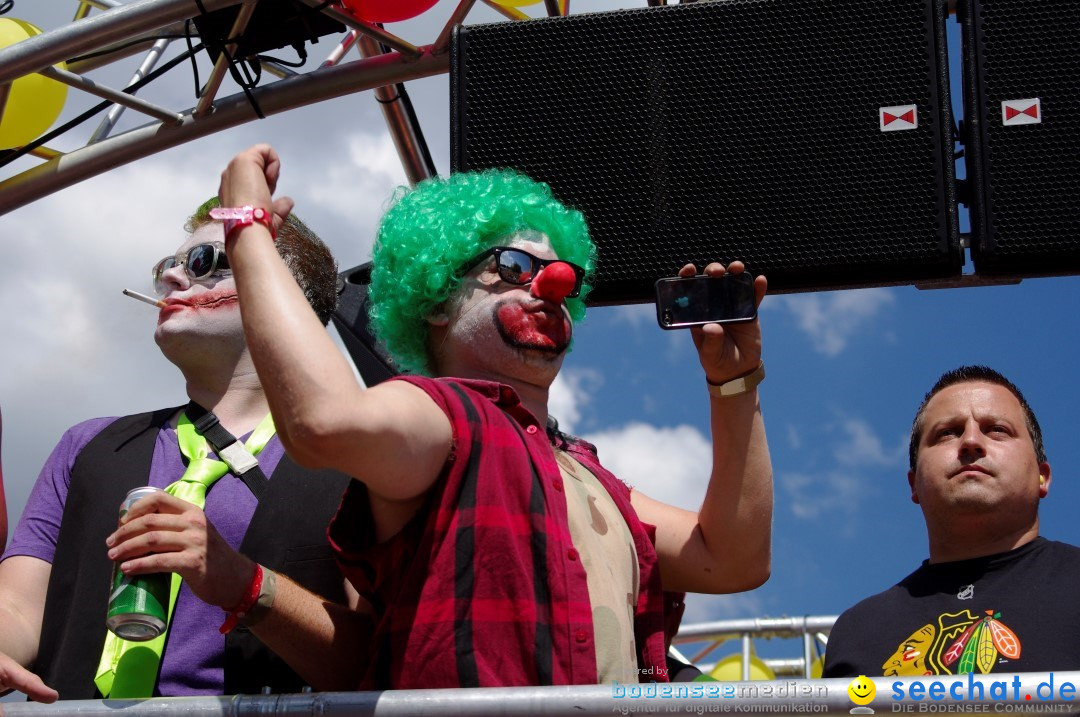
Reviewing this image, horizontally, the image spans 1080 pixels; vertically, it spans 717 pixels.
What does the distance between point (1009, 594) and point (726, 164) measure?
0.99 m

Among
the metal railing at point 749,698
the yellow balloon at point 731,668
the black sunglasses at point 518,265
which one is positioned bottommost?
the yellow balloon at point 731,668

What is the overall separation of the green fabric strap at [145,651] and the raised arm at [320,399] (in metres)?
0.50

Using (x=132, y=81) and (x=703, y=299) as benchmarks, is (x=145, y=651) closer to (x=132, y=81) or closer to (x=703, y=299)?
(x=703, y=299)

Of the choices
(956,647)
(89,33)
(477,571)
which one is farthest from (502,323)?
(89,33)

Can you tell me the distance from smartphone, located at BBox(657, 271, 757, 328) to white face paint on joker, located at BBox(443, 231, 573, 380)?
19 centimetres

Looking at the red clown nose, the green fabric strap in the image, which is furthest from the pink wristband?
the red clown nose

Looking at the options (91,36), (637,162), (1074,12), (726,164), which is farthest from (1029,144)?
(91,36)

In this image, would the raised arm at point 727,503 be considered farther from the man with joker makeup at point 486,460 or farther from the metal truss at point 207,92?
the metal truss at point 207,92

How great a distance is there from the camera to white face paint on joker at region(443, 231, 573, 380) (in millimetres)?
2176

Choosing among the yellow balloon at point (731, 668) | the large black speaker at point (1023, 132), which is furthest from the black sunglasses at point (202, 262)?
the yellow balloon at point (731, 668)

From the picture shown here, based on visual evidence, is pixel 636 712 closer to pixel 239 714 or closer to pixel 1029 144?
pixel 239 714

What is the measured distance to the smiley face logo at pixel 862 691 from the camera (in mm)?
1628

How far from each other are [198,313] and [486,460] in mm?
865

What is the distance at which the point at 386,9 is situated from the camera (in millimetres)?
3752
